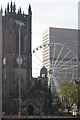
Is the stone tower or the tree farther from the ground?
the stone tower

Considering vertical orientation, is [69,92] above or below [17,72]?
below

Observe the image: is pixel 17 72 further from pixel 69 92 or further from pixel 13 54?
pixel 69 92

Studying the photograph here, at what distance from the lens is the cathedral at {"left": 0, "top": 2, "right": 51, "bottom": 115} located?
73.9 m

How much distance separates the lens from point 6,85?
3152 inches

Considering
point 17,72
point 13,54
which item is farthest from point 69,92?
point 13,54

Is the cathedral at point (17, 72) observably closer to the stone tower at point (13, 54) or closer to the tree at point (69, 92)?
the stone tower at point (13, 54)

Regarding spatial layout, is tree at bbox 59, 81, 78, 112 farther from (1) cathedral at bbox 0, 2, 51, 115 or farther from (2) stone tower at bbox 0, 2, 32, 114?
(2) stone tower at bbox 0, 2, 32, 114

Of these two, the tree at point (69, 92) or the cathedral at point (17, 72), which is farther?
the tree at point (69, 92)

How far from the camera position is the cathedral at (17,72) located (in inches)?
2911

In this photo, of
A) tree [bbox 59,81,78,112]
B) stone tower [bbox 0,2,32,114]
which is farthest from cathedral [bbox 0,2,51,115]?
tree [bbox 59,81,78,112]

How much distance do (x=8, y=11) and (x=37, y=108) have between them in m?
29.6

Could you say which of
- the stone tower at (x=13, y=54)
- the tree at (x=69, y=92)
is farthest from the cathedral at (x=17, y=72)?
the tree at (x=69, y=92)

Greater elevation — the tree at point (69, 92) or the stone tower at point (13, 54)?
the stone tower at point (13, 54)

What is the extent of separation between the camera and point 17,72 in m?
81.1
